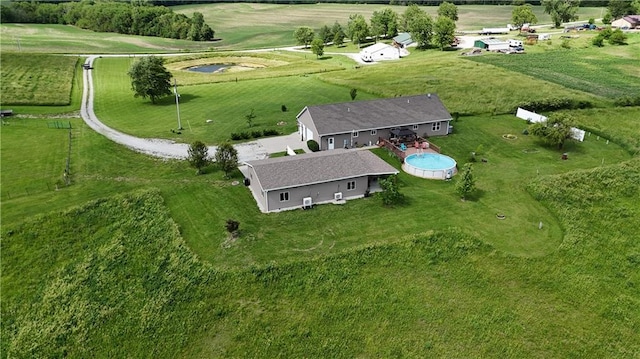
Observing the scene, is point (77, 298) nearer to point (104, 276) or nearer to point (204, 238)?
point (104, 276)

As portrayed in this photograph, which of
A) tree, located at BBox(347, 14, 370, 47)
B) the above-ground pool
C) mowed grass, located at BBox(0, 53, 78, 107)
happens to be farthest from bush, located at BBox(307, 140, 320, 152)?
tree, located at BBox(347, 14, 370, 47)

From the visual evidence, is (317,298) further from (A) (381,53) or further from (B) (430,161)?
(A) (381,53)

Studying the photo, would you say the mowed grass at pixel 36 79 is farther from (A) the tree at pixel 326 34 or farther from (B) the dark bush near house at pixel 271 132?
(A) the tree at pixel 326 34

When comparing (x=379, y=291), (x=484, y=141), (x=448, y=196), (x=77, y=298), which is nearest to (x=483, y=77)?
(x=484, y=141)

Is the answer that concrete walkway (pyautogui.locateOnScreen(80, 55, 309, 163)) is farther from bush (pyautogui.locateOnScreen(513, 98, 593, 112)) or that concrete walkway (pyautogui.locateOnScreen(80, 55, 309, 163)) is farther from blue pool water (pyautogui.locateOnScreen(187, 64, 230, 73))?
blue pool water (pyautogui.locateOnScreen(187, 64, 230, 73))

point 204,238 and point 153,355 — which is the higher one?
point 204,238

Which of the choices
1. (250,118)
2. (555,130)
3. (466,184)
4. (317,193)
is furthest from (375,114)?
(555,130)
